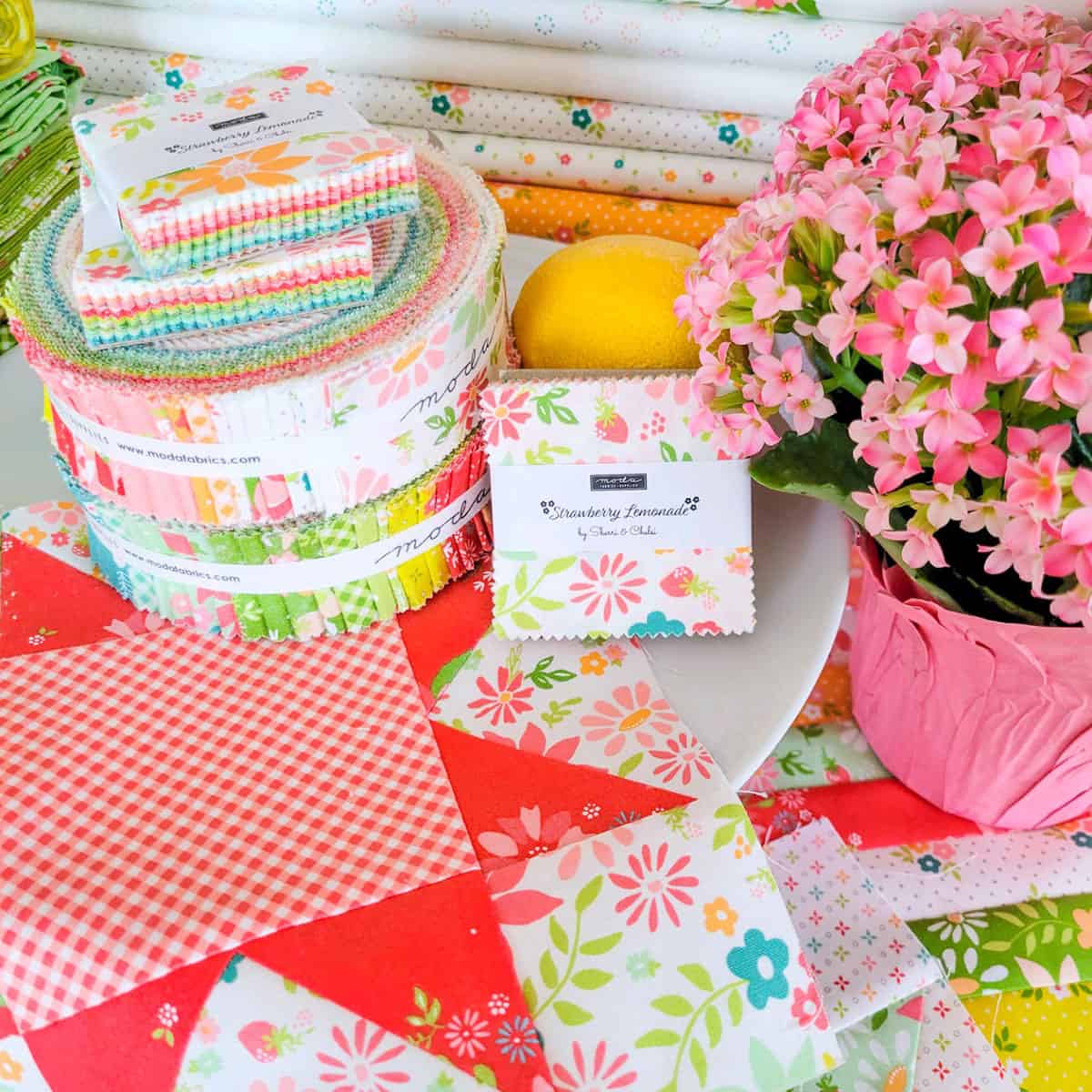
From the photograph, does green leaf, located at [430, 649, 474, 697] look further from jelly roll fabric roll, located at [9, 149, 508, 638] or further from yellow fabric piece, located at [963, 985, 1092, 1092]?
yellow fabric piece, located at [963, 985, 1092, 1092]

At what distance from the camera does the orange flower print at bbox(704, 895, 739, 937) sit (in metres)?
0.64

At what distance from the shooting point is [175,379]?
0.69 meters

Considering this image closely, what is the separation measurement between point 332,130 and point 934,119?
39 centimetres

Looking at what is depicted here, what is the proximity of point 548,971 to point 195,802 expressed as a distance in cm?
24

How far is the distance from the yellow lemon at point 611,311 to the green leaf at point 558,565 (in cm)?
14

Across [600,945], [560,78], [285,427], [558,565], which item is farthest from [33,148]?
[600,945]

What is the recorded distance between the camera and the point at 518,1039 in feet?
1.96

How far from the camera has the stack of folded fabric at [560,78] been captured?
1.09 metres

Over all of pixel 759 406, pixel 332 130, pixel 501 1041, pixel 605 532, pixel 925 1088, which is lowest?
pixel 925 1088

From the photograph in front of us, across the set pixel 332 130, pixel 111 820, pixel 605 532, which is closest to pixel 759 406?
pixel 605 532

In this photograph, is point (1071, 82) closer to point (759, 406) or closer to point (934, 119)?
point (934, 119)

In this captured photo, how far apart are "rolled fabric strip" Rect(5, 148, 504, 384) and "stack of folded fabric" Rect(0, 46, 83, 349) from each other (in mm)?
342

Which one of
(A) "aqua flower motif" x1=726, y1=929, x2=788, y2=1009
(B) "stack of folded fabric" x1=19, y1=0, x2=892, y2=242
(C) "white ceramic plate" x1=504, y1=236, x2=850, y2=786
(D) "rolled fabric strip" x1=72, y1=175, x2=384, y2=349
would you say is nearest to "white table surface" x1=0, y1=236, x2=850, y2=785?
(C) "white ceramic plate" x1=504, y1=236, x2=850, y2=786

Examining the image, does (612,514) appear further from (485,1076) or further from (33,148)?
(33,148)
